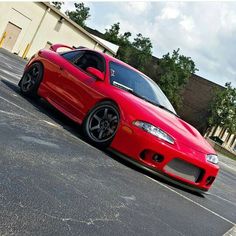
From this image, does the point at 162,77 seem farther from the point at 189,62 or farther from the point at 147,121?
the point at 147,121

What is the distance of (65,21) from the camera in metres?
38.4

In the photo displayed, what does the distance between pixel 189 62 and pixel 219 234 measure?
199 feet

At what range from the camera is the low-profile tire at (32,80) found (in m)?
7.93

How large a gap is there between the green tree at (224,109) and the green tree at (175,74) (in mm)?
5227

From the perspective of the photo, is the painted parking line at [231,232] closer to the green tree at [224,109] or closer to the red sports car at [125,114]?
the red sports car at [125,114]

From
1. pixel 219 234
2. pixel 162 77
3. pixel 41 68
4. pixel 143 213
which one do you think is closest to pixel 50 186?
pixel 143 213

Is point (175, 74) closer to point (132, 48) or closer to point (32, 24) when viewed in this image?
point (132, 48)

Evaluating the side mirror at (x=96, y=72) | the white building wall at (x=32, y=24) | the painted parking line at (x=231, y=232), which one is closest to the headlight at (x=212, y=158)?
the painted parking line at (x=231, y=232)

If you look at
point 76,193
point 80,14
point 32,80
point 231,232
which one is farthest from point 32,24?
point 80,14

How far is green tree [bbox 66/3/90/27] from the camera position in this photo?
78469 millimetres

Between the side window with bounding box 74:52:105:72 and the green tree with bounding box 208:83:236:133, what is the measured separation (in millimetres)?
51557

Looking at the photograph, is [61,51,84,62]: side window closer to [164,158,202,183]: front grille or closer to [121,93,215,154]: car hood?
[121,93,215,154]: car hood

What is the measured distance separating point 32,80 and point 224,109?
52629 millimetres

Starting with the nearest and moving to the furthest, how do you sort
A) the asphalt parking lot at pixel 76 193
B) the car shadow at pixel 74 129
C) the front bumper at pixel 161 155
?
1. the asphalt parking lot at pixel 76 193
2. the front bumper at pixel 161 155
3. the car shadow at pixel 74 129
